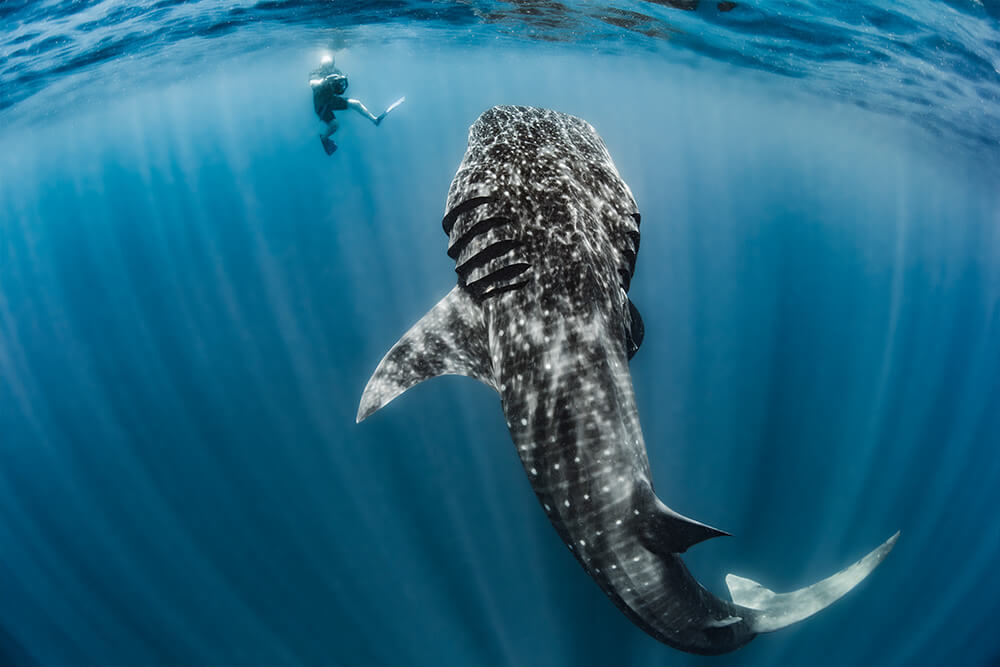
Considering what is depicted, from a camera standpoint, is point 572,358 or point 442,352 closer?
point 572,358

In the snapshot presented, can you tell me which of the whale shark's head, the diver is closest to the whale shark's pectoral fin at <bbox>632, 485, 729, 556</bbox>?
the whale shark's head

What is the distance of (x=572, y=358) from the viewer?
8.57 feet

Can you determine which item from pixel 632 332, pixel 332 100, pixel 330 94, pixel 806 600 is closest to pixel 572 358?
pixel 632 332

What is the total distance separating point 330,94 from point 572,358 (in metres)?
15.0

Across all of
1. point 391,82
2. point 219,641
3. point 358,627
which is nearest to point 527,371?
point 358,627

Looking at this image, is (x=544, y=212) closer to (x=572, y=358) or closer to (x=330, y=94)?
(x=572, y=358)

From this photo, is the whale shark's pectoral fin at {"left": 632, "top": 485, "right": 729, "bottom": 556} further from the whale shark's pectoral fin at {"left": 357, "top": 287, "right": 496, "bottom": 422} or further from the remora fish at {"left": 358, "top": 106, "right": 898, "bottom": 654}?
the whale shark's pectoral fin at {"left": 357, "top": 287, "right": 496, "bottom": 422}

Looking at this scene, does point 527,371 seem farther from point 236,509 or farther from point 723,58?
point 723,58

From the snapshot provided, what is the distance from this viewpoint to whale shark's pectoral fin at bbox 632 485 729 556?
232cm

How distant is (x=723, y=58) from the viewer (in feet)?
61.4

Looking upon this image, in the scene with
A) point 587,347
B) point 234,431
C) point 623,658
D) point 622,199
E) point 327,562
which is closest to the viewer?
point 587,347

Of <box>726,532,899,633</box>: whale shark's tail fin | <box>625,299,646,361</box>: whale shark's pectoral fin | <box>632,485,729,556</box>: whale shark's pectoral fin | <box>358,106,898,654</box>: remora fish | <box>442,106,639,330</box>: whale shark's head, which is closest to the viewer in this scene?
<box>632,485,729,556</box>: whale shark's pectoral fin

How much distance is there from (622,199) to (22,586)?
18.9 meters

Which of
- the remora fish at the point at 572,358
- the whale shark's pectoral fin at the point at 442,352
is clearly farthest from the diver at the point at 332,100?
the whale shark's pectoral fin at the point at 442,352
